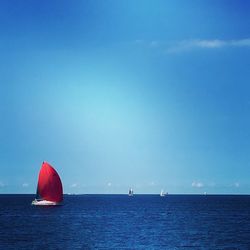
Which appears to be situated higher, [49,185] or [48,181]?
[48,181]

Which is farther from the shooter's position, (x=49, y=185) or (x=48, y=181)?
(x=49, y=185)

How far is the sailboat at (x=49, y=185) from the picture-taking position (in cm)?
12056

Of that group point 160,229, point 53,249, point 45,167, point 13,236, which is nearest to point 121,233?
point 160,229

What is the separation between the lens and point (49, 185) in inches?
4769

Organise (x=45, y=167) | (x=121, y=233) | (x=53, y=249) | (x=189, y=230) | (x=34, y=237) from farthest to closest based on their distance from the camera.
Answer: (x=45, y=167), (x=189, y=230), (x=121, y=233), (x=34, y=237), (x=53, y=249)

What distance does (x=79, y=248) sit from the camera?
56125 mm

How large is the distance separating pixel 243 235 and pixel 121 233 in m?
16.2

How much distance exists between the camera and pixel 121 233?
72.4m

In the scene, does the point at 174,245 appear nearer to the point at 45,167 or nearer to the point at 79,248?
the point at 79,248

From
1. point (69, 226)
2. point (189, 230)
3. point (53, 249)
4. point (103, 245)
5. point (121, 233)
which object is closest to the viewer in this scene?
point (53, 249)

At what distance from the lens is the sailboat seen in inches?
4747

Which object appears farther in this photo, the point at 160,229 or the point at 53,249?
the point at 160,229

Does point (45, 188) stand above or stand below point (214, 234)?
above

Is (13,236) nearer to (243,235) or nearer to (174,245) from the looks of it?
(174,245)
